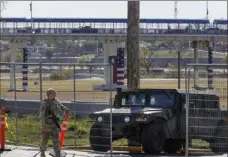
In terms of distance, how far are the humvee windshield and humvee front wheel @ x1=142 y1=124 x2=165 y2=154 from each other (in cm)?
80

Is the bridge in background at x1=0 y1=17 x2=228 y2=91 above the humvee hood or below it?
above

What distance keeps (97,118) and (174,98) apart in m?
2.19

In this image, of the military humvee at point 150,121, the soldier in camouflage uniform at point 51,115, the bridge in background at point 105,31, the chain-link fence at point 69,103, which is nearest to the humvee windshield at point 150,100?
the military humvee at point 150,121

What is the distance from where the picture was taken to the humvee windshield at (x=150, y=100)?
16406 millimetres

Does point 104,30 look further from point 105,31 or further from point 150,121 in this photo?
point 150,121

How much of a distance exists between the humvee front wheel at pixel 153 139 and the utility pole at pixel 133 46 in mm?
4635

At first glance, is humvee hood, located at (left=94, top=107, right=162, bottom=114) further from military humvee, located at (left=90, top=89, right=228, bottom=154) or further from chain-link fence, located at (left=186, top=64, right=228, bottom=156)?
chain-link fence, located at (left=186, top=64, right=228, bottom=156)

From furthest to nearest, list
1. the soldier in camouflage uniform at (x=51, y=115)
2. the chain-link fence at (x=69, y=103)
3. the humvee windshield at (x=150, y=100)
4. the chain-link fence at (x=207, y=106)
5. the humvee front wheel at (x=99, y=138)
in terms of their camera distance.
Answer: the humvee windshield at (x=150, y=100)
the chain-link fence at (x=69, y=103)
the humvee front wheel at (x=99, y=138)
the chain-link fence at (x=207, y=106)
the soldier in camouflage uniform at (x=51, y=115)

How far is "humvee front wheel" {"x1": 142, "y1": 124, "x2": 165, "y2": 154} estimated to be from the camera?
1570 cm

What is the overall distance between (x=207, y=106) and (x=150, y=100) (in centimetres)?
234

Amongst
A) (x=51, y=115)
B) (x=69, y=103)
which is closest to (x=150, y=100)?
(x=69, y=103)

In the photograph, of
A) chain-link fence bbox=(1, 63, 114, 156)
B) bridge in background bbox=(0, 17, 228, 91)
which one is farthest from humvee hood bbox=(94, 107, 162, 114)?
bridge in background bbox=(0, 17, 228, 91)

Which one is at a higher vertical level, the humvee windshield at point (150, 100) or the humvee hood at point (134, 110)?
the humvee windshield at point (150, 100)

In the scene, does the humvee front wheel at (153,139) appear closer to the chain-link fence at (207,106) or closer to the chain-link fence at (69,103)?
the chain-link fence at (69,103)
